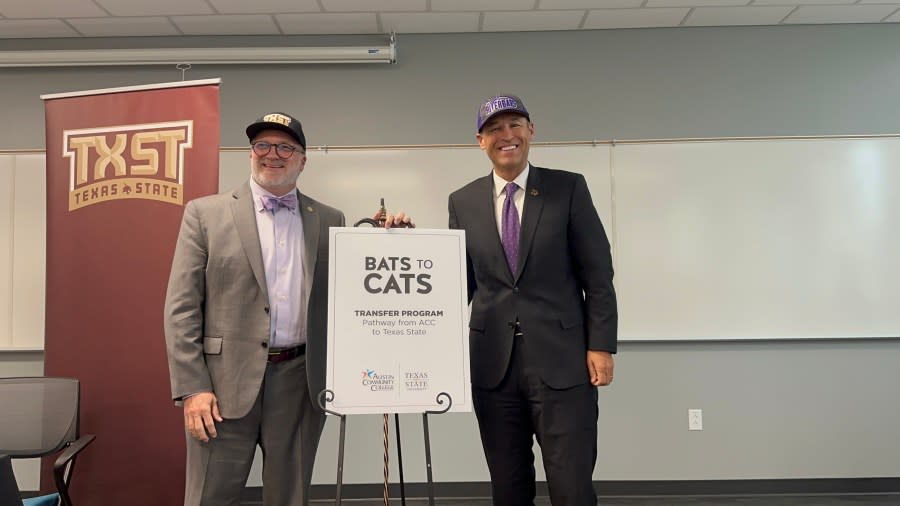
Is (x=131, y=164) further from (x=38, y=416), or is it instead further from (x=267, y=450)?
(x=267, y=450)

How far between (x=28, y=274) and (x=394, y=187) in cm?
246

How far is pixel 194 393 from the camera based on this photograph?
1644mm

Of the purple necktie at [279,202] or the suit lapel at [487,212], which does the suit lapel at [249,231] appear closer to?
the purple necktie at [279,202]

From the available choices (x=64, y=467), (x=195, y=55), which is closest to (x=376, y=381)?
(x=64, y=467)

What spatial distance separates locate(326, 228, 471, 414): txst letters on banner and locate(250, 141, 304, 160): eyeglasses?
0.35 m

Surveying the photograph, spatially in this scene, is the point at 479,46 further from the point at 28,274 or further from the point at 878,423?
the point at 878,423

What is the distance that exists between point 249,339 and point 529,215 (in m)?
1.00

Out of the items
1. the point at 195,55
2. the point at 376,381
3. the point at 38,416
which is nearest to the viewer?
the point at 376,381

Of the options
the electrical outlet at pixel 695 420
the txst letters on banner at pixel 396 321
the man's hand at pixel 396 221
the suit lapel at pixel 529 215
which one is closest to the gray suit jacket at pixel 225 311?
the txst letters on banner at pixel 396 321

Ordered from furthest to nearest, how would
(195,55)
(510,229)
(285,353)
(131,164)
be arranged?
(195,55), (131,164), (510,229), (285,353)

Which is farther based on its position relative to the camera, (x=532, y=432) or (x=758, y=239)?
(x=758, y=239)

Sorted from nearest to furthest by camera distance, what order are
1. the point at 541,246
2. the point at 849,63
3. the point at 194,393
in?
the point at 194,393 < the point at 541,246 < the point at 849,63

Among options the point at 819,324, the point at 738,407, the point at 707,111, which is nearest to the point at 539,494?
the point at 738,407

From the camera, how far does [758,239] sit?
11.7ft
